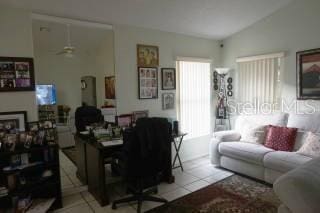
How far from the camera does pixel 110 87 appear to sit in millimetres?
3406

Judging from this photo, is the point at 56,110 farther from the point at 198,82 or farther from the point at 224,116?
the point at 224,116

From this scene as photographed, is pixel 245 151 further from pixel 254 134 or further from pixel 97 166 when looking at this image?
pixel 97 166

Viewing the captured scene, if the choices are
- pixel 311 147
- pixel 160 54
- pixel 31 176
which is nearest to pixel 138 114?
pixel 160 54

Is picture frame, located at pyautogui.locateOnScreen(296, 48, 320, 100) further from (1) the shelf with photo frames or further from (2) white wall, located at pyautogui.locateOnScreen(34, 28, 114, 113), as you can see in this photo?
(1) the shelf with photo frames

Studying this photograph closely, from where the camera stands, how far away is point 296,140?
11.1 ft

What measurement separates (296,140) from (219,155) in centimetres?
119

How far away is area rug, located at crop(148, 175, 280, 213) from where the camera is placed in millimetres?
2650

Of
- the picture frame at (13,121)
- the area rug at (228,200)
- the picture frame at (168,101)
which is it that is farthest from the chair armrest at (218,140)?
the picture frame at (13,121)

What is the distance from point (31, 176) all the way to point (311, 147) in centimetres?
356

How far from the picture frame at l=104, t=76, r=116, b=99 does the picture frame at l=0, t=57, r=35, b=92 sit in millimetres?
965

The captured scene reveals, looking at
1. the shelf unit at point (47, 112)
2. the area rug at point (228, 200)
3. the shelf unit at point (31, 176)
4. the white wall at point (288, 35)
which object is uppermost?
the white wall at point (288, 35)

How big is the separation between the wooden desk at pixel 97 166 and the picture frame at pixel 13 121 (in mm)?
766

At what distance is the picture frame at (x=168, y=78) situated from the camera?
396 centimetres

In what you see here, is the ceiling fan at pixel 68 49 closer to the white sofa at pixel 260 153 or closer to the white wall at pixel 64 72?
the white wall at pixel 64 72
